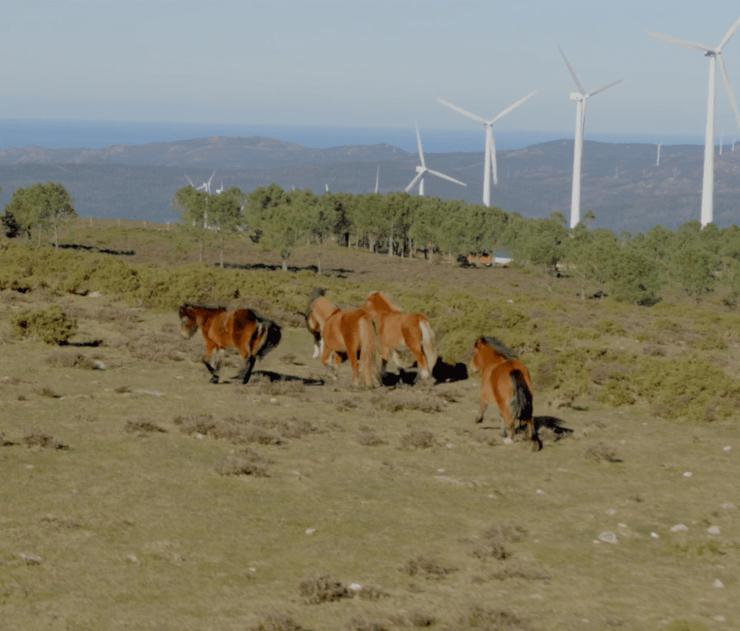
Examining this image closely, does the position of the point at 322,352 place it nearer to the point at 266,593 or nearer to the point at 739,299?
the point at 266,593

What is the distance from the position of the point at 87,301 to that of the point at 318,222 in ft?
191

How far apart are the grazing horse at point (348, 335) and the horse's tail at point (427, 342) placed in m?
1.28

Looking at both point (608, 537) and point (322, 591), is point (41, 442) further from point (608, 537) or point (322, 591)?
point (608, 537)

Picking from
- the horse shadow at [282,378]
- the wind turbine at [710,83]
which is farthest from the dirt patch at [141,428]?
the wind turbine at [710,83]

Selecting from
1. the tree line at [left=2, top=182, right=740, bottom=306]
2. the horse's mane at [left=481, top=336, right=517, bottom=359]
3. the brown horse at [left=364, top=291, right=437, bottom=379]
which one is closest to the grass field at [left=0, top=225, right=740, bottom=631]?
the brown horse at [left=364, top=291, right=437, bottom=379]

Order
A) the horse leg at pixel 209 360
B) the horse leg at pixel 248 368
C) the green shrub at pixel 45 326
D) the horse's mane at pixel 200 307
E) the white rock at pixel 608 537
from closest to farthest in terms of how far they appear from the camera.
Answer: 1. the white rock at pixel 608 537
2. the horse's mane at pixel 200 307
3. the horse leg at pixel 248 368
4. the horse leg at pixel 209 360
5. the green shrub at pixel 45 326

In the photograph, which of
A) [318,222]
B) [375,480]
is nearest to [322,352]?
[375,480]

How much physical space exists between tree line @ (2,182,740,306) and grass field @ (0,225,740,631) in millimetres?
51865

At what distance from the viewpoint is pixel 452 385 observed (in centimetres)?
2384

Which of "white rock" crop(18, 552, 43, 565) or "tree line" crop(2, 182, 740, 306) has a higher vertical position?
"tree line" crop(2, 182, 740, 306)

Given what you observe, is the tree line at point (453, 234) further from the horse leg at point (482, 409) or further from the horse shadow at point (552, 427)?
the horse leg at point (482, 409)

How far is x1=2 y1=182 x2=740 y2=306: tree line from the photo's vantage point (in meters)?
76.8

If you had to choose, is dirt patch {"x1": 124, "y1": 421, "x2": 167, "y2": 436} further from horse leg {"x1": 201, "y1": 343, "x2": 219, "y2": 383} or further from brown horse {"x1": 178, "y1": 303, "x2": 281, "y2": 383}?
horse leg {"x1": 201, "y1": 343, "x2": 219, "y2": 383}

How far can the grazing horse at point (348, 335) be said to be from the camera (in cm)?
2042
